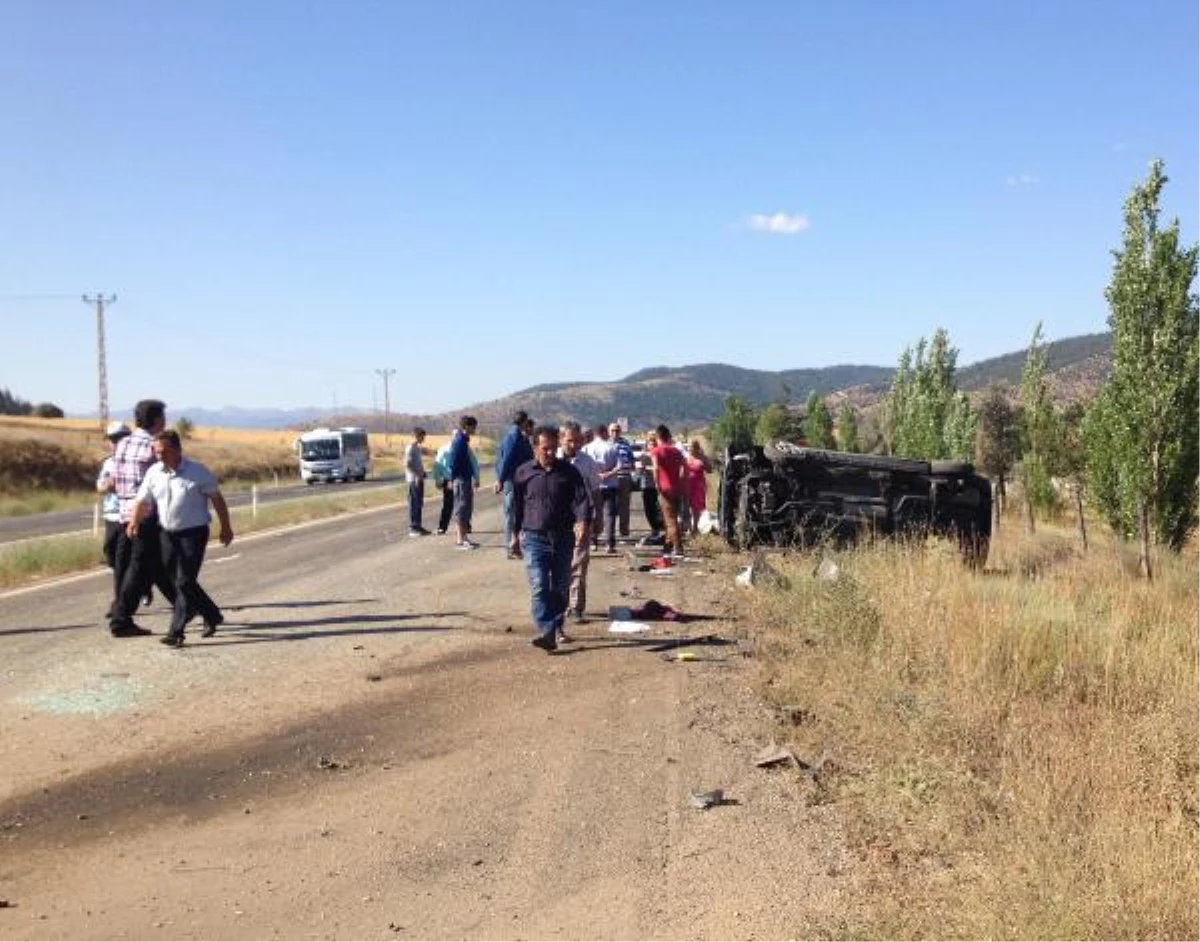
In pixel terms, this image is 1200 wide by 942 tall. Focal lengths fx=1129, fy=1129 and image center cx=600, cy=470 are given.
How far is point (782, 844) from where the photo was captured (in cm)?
526

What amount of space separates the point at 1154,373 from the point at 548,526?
15236 mm

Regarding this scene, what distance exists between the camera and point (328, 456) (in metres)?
59.4

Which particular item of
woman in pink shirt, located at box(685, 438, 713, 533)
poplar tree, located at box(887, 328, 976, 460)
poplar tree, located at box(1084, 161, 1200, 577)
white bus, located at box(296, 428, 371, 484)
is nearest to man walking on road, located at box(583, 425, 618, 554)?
woman in pink shirt, located at box(685, 438, 713, 533)

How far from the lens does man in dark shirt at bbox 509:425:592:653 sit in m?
9.34

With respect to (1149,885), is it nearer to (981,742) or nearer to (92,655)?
(981,742)

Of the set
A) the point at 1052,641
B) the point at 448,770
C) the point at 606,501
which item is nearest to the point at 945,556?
the point at 1052,641

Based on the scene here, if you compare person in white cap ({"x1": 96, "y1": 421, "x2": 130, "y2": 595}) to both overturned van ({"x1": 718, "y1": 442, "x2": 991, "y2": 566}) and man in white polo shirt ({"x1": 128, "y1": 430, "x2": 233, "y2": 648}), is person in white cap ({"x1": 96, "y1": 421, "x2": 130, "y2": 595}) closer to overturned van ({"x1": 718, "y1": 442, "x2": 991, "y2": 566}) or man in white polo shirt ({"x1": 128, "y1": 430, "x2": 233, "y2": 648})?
man in white polo shirt ({"x1": 128, "y1": 430, "x2": 233, "y2": 648})

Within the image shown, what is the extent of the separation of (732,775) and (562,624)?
11.9 ft

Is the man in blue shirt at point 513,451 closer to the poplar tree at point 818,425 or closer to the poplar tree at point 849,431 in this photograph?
the poplar tree at point 849,431

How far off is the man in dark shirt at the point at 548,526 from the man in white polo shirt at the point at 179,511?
2.50m

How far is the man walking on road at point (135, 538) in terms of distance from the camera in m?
9.59

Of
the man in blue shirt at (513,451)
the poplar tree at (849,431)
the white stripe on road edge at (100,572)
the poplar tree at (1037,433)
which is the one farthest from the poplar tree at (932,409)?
the man in blue shirt at (513,451)

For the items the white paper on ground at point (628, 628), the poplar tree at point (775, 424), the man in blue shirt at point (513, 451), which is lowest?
the white paper on ground at point (628, 628)

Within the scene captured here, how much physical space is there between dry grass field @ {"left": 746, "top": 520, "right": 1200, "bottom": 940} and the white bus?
5072 cm
